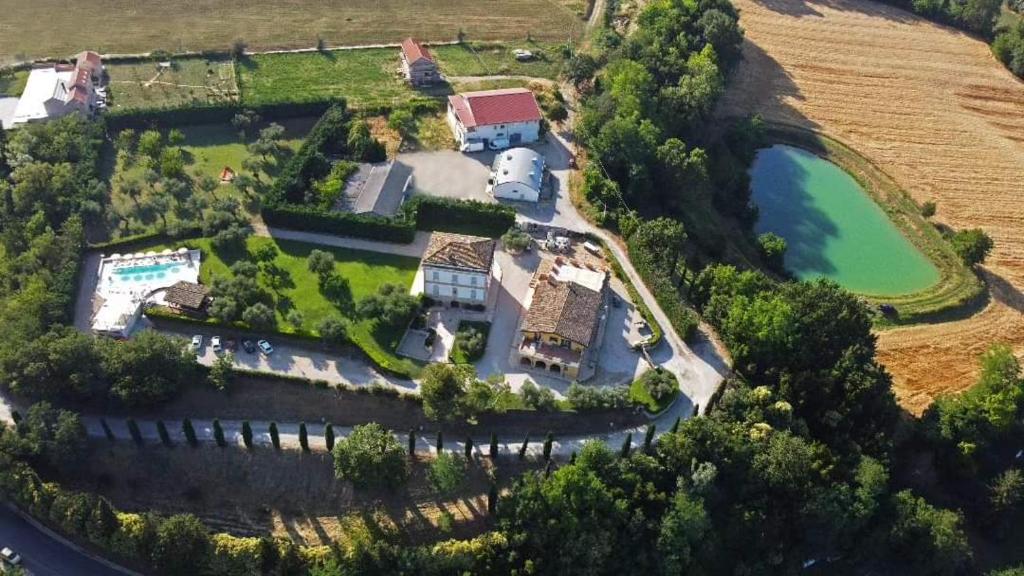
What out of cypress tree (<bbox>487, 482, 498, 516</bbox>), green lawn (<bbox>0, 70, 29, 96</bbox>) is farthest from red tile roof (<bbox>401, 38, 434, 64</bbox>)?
cypress tree (<bbox>487, 482, 498, 516</bbox>)

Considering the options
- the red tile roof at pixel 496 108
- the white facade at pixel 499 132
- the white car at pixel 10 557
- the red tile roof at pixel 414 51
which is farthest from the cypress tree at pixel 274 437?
the red tile roof at pixel 414 51

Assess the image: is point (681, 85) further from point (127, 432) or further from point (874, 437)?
point (127, 432)

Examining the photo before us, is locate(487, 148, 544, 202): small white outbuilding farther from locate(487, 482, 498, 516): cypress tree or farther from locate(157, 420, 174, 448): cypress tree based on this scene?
locate(157, 420, 174, 448): cypress tree

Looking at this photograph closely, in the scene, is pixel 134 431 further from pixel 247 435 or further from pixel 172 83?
pixel 172 83

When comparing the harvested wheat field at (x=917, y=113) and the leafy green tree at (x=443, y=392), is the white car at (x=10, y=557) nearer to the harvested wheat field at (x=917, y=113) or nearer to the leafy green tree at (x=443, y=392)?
the leafy green tree at (x=443, y=392)

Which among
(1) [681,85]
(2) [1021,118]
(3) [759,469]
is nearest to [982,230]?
(2) [1021,118]

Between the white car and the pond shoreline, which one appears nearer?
the white car

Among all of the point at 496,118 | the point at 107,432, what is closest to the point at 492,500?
the point at 107,432
